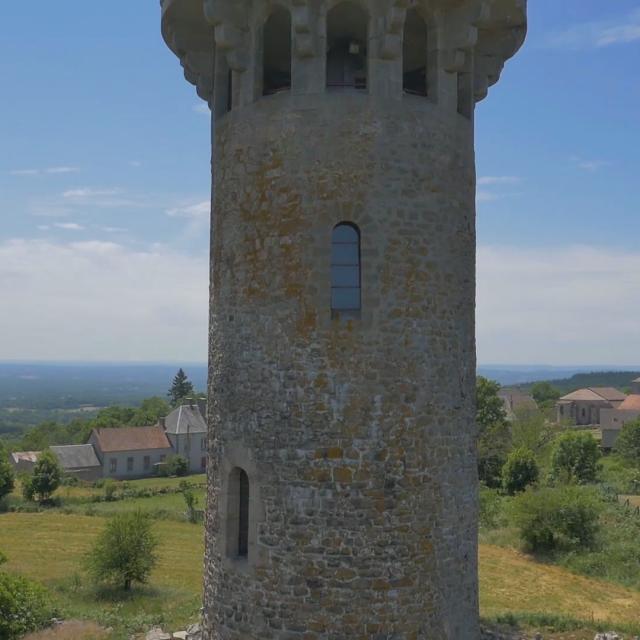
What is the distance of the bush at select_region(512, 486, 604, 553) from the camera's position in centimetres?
3341

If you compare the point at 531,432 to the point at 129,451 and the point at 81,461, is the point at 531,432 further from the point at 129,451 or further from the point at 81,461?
the point at 81,461

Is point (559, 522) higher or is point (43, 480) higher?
point (559, 522)

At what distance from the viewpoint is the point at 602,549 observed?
32625 millimetres

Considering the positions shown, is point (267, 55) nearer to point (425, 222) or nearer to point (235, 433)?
point (425, 222)

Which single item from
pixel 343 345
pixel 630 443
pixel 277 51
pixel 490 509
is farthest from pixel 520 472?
pixel 343 345

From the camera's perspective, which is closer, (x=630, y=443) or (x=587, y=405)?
(x=630, y=443)

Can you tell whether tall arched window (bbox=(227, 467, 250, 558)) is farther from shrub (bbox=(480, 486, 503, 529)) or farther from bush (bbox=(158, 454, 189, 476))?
bush (bbox=(158, 454, 189, 476))

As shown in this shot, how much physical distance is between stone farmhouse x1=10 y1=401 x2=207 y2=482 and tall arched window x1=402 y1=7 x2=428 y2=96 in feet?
204

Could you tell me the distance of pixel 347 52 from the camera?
11.9 metres

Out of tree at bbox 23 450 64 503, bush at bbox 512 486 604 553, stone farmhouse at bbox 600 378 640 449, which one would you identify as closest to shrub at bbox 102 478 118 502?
tree at bbox 23 450 64 503

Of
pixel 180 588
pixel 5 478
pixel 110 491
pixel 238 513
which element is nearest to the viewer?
pixel 238 513

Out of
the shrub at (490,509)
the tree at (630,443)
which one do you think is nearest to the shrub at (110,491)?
the shrub at (490,509)

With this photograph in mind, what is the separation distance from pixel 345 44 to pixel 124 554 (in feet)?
75.6

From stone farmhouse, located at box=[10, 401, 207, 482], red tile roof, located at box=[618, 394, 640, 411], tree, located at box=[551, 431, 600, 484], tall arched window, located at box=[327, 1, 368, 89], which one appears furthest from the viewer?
red tile roof, located at box=[618, 394, 640, 411]
